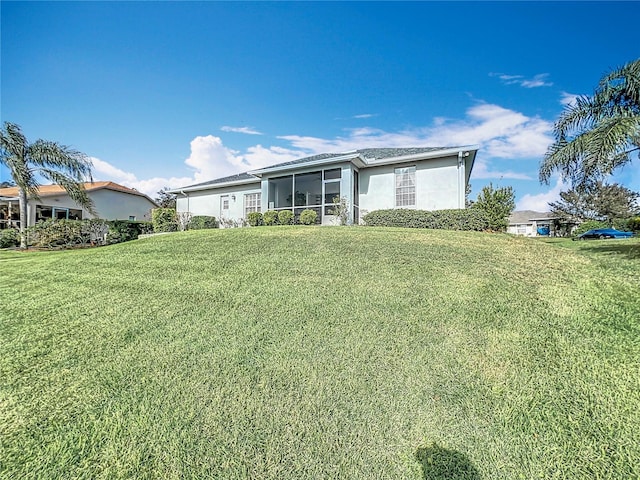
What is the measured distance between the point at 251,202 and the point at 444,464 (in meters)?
18.4

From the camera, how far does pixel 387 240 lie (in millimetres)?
8289

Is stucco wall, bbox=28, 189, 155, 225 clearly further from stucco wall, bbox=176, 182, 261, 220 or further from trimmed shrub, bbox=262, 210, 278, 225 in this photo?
trimmed shrub, bbox=262, 210, 278, 225

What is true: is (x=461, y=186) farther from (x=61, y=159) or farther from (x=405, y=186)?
(x=61, y=159)

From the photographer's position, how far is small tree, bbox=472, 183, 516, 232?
1317cm

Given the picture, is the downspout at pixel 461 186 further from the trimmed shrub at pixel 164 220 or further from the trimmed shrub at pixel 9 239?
the trimmed shrub at pixel 9 239

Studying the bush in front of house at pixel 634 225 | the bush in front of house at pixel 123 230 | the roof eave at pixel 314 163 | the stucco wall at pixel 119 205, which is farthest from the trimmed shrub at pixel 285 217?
the bush in front of house at pixel 634 225

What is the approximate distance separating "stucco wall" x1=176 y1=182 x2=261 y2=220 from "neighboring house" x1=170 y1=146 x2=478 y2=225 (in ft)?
0.24

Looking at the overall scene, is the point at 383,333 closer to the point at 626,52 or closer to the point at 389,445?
the point at 389,445

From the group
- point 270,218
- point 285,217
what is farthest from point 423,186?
point 270,218

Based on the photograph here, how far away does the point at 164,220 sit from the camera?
59.3 ft

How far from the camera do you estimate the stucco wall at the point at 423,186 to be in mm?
13781

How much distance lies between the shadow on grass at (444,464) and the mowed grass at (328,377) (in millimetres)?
12

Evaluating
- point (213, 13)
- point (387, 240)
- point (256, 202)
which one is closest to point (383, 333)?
point (387, 240)

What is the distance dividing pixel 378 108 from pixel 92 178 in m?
17.4
